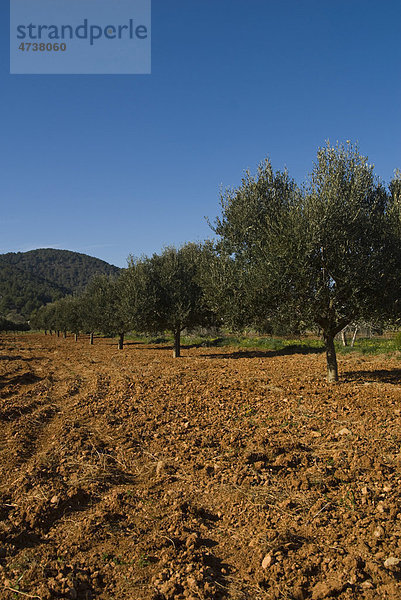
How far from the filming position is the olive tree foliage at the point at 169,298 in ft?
91.2

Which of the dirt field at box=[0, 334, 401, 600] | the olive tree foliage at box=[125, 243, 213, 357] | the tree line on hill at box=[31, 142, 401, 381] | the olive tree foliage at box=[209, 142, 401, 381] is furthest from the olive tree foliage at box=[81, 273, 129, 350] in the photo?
the dirt field at box=[0, 334, 401, 600]

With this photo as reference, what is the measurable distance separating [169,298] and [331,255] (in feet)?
59.3

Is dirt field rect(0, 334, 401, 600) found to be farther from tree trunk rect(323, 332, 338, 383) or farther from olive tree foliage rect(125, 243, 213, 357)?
olive tree foliage rect(125, 243, 213, 357)

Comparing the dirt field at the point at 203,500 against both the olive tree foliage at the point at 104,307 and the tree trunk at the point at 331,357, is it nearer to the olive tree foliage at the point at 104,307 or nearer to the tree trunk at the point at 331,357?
the tree trunk at the point at 331,357

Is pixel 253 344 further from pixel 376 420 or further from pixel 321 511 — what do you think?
pixel 321 511

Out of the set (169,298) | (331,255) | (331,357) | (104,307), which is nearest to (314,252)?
(331,255)

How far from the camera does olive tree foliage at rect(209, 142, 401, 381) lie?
11.9 m

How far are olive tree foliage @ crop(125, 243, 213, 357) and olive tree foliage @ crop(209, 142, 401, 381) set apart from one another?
46.9 feet

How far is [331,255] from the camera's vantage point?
38.9 ft

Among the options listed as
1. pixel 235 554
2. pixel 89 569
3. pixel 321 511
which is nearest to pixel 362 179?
pixel 321 511

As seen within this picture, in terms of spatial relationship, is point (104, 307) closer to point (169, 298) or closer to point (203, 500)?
point (169, 298)

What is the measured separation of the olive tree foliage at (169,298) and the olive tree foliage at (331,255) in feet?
46.9

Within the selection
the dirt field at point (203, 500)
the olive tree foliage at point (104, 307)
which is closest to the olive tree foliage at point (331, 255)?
the dirt field at point (203, 500)

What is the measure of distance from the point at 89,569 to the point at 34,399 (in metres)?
9.39
